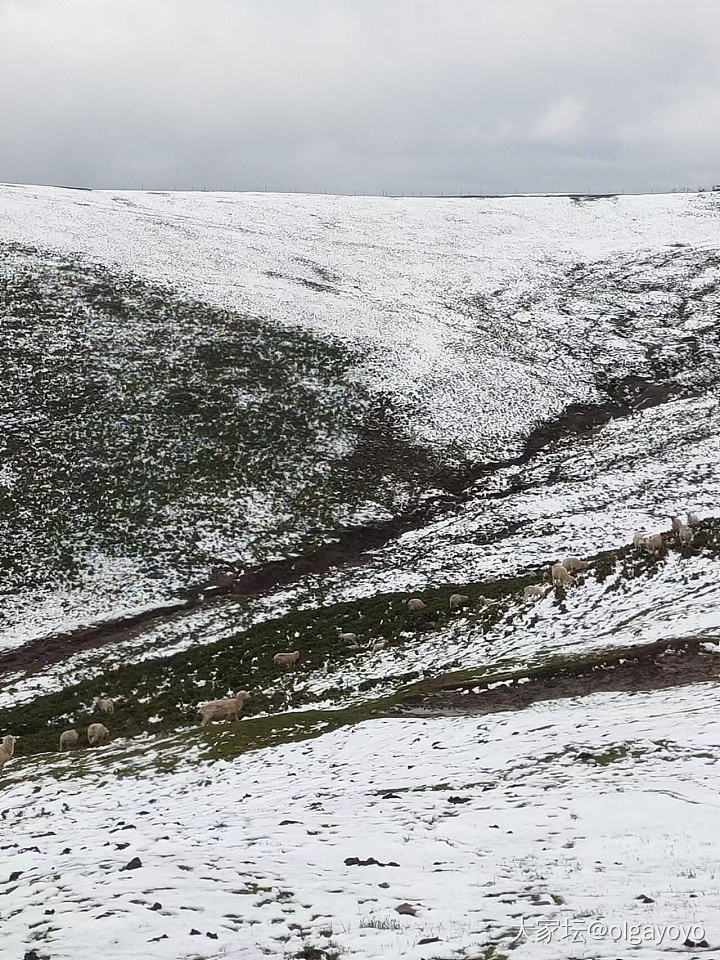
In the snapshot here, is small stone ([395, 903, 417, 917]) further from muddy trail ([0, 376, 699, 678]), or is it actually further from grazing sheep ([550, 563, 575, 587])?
A: muddy trail ([0, 376, 699, 678])

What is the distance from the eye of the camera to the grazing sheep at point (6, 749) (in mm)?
19188

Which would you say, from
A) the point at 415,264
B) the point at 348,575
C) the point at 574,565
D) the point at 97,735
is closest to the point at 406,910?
the point at 97,735

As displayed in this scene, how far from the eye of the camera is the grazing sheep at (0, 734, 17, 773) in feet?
63.0

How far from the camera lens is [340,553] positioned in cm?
3244

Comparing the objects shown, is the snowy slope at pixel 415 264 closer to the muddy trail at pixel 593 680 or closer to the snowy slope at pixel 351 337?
the snowy slope at pixel 351 337

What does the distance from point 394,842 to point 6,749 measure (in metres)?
12.4

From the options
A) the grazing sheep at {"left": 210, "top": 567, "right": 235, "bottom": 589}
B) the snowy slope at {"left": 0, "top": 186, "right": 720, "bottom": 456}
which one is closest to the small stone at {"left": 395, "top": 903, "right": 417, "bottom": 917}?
the grazing sheep at {"left": 210, "top": 567, "right": 235, "bottom": 589}

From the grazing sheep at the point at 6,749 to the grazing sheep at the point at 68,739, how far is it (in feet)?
4.09

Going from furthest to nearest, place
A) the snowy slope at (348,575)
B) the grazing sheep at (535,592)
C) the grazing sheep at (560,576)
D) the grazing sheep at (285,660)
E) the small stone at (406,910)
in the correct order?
the grazing sheep at (560,576) < the grazing sheep at (535,592) < the grazing sheep at (285,660) < the snowy slope at (348,575) < the small stone at (406,910)

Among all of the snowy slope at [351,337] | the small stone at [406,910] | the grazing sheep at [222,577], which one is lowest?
the small stone at [406,910]

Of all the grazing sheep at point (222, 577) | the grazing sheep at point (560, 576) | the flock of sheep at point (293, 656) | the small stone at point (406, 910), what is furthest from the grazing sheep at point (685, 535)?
the small stone at point (406, 910)

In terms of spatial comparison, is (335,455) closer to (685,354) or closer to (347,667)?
(347,667)

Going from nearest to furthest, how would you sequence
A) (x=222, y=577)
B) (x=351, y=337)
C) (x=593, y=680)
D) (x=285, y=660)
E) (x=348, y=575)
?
(x=593, y=680)
(x=285, y=660)
(x=222, y=577)
(x=348, y=575)
(x=351, y=337)

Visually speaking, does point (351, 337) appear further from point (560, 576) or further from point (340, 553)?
point (560, 576)
